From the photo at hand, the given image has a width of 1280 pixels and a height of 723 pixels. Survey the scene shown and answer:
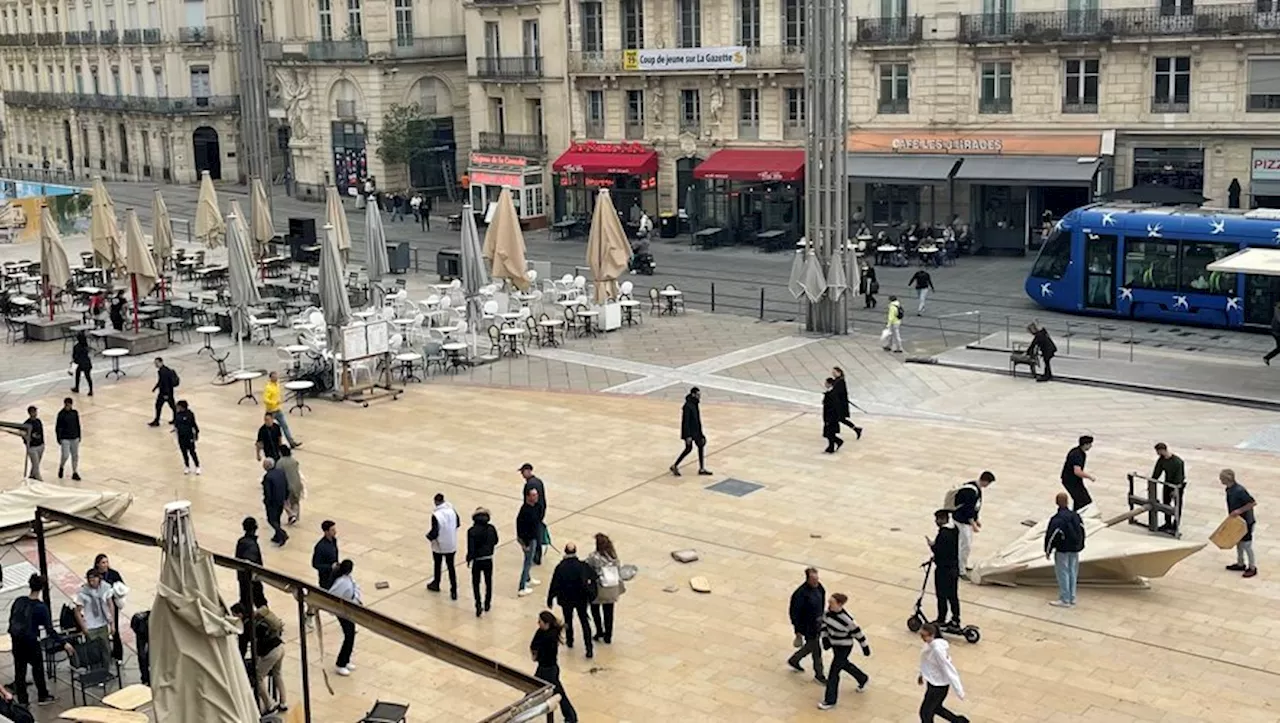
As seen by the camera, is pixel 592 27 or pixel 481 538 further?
pixel 592 27

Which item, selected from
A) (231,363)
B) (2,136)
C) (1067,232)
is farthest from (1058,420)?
(2,136)

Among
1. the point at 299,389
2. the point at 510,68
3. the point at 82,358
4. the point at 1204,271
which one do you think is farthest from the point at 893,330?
the point at 510,68

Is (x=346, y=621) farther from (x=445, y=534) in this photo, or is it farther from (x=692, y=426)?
(x=692, y=426)

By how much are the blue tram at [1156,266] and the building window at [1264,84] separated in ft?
25.8

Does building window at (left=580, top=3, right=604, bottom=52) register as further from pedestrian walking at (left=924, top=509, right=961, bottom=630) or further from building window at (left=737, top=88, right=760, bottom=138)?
pedestrian walking at (left=924, top=509, right=961, bottom=630)

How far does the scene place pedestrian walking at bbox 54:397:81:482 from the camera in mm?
24719

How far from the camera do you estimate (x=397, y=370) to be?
33.2 metres

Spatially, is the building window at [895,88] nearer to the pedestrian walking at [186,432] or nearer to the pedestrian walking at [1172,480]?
the pedestrian walking at [1172,480]

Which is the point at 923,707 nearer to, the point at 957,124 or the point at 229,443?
the point at 229,443

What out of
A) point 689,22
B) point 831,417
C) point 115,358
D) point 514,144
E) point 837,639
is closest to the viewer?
point 837,639

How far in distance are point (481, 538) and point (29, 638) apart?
5.27 m

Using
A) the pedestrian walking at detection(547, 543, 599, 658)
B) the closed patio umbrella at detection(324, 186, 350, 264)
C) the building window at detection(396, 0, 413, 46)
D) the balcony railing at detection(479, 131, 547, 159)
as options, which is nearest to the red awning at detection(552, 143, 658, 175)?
the balcony railing at detection(479, 131, 547, 159)

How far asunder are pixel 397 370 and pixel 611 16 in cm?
2687

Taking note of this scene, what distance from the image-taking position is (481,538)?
60.3ft
